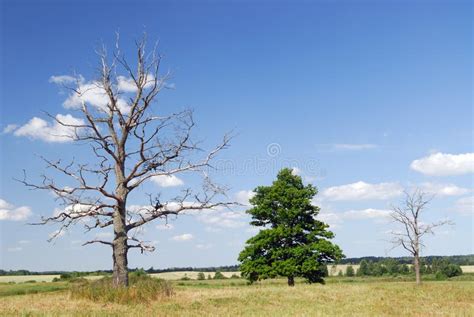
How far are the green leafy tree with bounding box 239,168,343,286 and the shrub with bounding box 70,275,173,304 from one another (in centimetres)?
2008

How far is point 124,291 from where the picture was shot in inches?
793

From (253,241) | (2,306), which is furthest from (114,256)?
(253,241)

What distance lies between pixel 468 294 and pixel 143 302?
16857 millimetres

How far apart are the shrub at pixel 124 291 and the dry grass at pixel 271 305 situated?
0.47m

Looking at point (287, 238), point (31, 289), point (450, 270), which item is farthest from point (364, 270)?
point (31, 289)

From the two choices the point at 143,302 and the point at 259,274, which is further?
the point at 259,274

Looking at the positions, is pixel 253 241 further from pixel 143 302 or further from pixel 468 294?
pixel 143 302

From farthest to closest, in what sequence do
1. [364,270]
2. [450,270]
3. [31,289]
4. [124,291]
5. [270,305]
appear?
1. [364,270]
2. [450,270]
3. [31,289]
4. [124,291]
5. [270,305]

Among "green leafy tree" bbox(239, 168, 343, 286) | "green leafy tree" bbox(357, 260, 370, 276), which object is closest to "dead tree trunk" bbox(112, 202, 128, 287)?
"green leafy tree" bbox(239, 168, 343, 286)

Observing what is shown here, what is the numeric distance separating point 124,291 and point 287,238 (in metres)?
23.8

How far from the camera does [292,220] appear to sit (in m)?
42.4

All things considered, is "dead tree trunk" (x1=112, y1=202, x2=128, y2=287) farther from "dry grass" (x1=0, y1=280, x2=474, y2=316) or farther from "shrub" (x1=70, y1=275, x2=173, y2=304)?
"dry grass" (x1=0, y1=280, x2=474, y2=316)

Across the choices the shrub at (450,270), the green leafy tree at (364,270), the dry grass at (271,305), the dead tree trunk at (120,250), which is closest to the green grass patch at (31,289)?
the dead tree trunk at (120,250)

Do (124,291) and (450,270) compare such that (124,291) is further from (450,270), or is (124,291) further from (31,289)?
(450,270)
